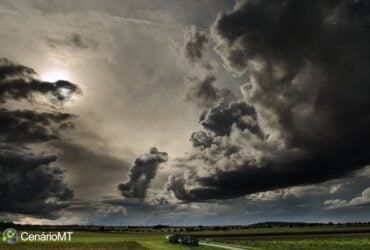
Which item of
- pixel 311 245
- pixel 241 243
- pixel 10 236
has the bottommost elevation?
pixel 311 245

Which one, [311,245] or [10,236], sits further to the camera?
[311,245]

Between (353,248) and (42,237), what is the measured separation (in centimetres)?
8378

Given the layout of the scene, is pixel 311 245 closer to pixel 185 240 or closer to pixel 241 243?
pixel 241 243

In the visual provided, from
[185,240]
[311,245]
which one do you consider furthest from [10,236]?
[311,245]

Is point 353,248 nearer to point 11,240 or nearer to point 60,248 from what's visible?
point 60,248

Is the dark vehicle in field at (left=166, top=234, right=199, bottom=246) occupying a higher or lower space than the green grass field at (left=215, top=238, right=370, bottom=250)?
higher

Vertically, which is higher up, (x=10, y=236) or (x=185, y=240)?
(x=10, y=236)

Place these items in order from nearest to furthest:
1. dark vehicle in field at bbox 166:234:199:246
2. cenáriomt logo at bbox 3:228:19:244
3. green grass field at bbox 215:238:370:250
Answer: green grass field at bbox 215:238:370:250
cenáriomt logo at bbox 3:228:19:244
dark vehicle in field at bbox 166:234:199:246

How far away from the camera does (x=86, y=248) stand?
72500 millimetres

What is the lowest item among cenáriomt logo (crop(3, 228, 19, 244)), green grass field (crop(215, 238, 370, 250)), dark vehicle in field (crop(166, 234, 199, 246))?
green grass field (crop(215, 238, 370, 250))

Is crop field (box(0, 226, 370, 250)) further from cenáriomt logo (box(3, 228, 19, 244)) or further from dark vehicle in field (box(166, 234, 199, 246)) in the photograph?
dark vehicle in field (box(166, 234, 199, 246))

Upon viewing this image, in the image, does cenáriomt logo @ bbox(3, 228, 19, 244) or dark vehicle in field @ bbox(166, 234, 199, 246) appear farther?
dark vehicle in field @ bbox(166, 234, 199, 246)

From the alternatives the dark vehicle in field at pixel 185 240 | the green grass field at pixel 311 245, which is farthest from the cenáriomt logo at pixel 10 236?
the green grass field at pixel 311 245

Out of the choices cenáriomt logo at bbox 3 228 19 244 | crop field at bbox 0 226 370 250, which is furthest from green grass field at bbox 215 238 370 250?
cenáriomt logo at bbox 3 228 19 244
